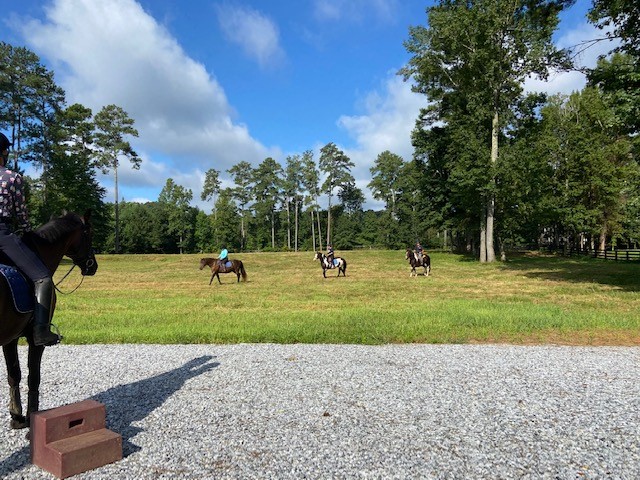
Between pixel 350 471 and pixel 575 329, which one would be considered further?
pixel 575 329

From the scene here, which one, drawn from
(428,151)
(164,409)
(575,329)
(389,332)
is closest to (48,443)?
(164,409)

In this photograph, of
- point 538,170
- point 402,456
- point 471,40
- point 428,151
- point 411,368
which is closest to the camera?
point 402,456

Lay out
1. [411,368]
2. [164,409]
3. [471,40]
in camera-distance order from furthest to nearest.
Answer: [471,40], [411,368], [164,409]

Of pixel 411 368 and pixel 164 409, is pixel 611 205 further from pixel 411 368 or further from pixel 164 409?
pixel 164 409

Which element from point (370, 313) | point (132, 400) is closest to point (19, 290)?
point (132, 400)

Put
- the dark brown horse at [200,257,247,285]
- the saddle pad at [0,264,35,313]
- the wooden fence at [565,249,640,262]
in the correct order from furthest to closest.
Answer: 1. the wooden fence at [565,249,640,262]
2. the dark brown horse at [200,257,247,285]
3. the saddle pad at [0,264,35,313]

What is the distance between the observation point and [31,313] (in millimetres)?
4230

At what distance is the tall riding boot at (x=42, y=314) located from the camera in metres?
4.21

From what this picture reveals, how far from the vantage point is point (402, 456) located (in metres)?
3.91

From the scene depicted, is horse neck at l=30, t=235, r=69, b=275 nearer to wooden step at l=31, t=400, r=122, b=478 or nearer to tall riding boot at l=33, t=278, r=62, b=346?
tall riding boot at l=33, t=278, r=62, b=346

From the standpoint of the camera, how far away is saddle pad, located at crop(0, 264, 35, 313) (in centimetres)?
402

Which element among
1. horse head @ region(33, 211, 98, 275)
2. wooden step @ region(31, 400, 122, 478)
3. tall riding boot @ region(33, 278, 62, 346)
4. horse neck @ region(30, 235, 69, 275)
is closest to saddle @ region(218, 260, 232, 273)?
horse head @ region(33, 211, 98, 275)

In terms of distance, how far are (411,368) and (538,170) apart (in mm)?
32325

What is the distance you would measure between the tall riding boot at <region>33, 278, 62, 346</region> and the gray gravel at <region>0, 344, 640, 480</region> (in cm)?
108
